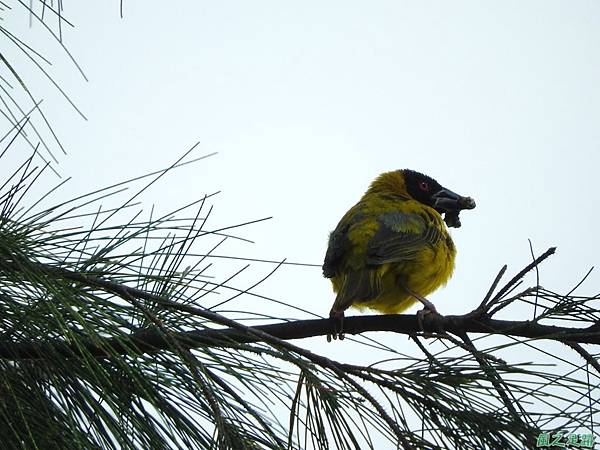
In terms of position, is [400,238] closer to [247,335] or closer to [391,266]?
[391,266]

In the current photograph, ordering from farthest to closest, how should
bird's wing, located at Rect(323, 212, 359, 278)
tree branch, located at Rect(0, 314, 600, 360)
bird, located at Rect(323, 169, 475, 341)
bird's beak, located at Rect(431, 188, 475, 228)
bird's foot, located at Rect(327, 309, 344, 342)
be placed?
bird's beak, located at Rect(431, 188, 475, 228), bird's wing, located at Rect(323, 212, 359, 278), bird, located at Rect(323, 169, 475, 341), bird's foot, located at Rect(327, 309, 344, 342), tree branch, located at Rect(0, 314, 600, 360)

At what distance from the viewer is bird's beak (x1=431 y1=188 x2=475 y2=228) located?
6.02 metres

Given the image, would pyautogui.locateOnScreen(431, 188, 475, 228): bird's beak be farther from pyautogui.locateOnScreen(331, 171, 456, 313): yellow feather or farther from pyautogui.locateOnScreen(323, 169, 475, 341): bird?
pyautogui.locateOnScreen(331, 171, 456, 313): yellow feather

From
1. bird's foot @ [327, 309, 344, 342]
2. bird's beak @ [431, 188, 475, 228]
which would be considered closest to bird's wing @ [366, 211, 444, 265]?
bird's beak @ [431, 188, 475, 228]

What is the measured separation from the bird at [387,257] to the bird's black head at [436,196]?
70cm

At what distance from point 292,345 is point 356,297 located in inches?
84.2

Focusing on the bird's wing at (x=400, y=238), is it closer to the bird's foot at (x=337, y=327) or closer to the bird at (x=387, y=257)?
the bird at (x=387, y=257)

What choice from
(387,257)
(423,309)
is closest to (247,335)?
(423,309)

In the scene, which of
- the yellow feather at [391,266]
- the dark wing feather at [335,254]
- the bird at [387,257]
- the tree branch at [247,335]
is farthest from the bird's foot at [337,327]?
the dark wing feather at [335,254]

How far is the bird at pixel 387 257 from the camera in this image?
4.45 metres

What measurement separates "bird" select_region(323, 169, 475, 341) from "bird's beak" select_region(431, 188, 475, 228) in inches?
26.6

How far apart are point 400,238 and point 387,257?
0.66 feet

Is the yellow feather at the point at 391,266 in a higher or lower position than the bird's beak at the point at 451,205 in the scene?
lower

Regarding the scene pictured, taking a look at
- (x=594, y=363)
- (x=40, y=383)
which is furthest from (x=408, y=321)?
(x=40, y=383)
